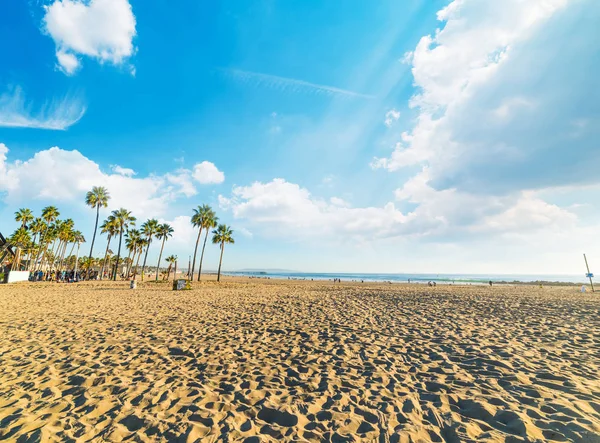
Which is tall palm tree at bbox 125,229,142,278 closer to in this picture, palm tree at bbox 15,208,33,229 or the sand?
palm tree at bbox 15,208,33,229

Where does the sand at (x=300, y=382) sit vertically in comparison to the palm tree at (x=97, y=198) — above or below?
below

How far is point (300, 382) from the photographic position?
16.6 ft

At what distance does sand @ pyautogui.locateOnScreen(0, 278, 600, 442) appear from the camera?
3.61 meters

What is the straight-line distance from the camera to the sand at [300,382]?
11.8 feet

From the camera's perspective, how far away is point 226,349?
277 inches

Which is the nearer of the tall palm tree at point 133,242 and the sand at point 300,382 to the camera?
the sand at point 300,382

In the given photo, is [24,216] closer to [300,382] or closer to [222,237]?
[222,237]

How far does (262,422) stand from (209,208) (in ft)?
156

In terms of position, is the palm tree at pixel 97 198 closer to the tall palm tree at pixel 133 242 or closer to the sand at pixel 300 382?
the tall palm tree at pixel 133 242

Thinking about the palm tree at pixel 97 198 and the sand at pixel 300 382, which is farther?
the palm tree at pixel 97 198

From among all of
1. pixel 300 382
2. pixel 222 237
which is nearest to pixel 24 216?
pixel 222 237

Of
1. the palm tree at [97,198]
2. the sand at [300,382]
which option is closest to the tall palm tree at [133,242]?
the palm tree at [97,198]

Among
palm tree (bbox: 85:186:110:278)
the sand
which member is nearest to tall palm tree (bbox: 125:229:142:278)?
palm tree (bbox: 85:186:110:278)

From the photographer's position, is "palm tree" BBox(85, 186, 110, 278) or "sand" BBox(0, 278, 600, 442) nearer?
"sand" BBox(0, 278, 600, 442)
